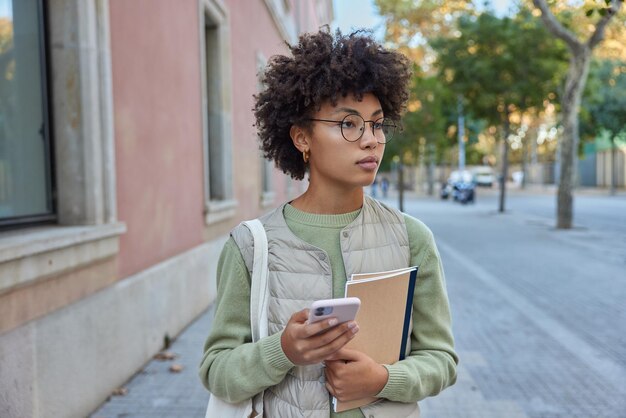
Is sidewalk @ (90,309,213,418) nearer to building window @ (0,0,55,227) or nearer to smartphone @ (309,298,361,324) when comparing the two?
building window @ (0,0,55,227)

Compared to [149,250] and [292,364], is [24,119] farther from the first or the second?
[292,364]

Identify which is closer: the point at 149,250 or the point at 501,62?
the point at 149,250

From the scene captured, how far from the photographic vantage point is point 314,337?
126cm

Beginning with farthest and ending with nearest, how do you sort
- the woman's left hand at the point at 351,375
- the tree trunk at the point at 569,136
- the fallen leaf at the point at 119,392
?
the tree trunk at the point at 569,136, the fallen leaf at the point at 119,392, the woman's left hand at the point at 351,375

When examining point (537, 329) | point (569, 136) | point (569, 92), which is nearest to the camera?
point (537, 329)

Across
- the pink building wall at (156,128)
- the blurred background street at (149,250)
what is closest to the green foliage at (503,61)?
Result: the blurred background street at (149,250)

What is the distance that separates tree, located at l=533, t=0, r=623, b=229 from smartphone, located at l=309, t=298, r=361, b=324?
40.4 ft

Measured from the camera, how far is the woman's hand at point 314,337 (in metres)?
1.23

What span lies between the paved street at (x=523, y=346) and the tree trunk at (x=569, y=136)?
375 cm

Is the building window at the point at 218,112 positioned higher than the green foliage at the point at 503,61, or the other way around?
the green foliage at the point at 503,61

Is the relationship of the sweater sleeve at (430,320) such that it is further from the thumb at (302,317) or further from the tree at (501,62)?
the tree at (501,62)

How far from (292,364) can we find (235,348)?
0.70 feet

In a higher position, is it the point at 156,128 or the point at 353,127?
the point at 156,128

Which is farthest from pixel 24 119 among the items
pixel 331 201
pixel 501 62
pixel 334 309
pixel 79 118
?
pixel 501 62
